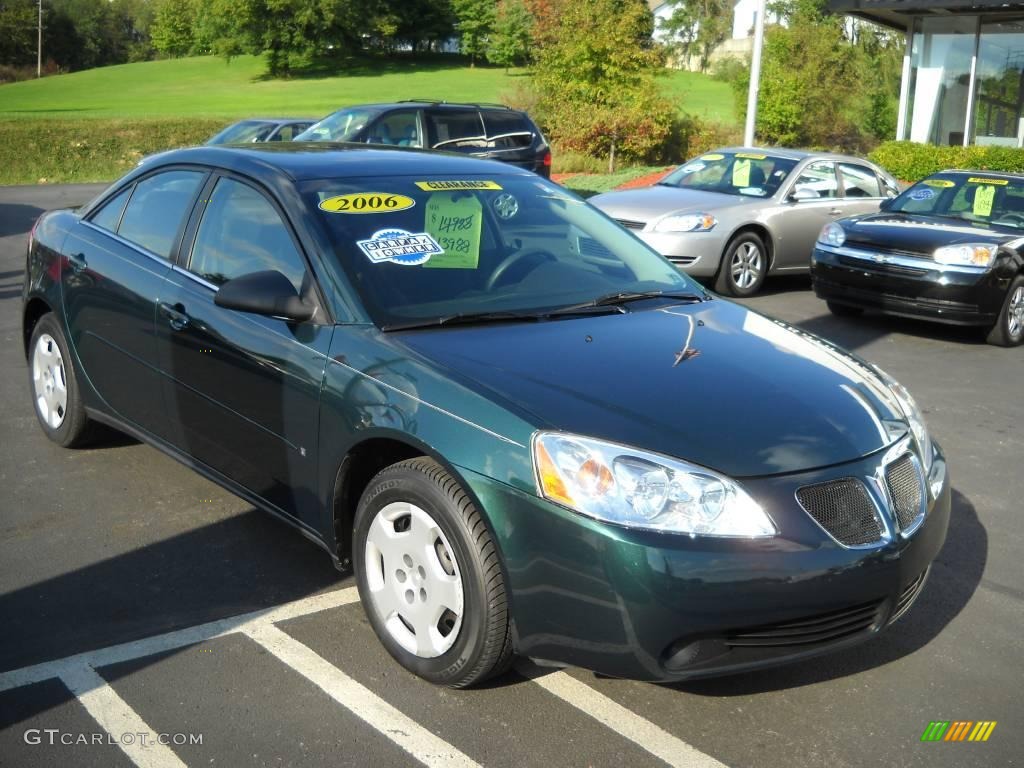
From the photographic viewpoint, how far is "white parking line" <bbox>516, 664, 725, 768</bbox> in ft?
10.6

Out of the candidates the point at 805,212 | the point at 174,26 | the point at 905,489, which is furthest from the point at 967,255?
the point at 174,26

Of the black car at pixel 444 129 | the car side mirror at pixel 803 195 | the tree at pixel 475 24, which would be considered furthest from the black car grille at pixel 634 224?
the tree at pixel 475 24

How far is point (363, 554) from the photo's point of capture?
377 centimetres

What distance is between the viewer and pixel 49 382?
5.88 meters

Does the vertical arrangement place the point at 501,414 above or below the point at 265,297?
below

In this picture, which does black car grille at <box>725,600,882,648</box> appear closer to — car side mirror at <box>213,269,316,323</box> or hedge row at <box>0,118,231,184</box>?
car side mirror at <box>213,269,316,323</box>

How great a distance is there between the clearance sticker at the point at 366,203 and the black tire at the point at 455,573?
45.9 inches

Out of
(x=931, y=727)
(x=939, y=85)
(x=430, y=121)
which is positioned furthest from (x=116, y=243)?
(x=939, y=85)

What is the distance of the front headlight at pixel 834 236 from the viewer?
10.2 metres

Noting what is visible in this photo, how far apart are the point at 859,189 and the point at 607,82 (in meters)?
15.1

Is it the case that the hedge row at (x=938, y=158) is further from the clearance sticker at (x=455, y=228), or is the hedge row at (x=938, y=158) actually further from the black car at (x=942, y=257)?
the clearance sticker at (x=455, y=228)

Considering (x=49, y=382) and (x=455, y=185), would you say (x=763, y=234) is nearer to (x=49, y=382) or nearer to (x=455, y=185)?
(x=455, y=185)

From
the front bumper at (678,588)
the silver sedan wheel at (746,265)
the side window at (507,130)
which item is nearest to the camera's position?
the front bumper at (678,588)

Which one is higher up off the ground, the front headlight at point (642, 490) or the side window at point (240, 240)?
the side window at point (240, 240)
